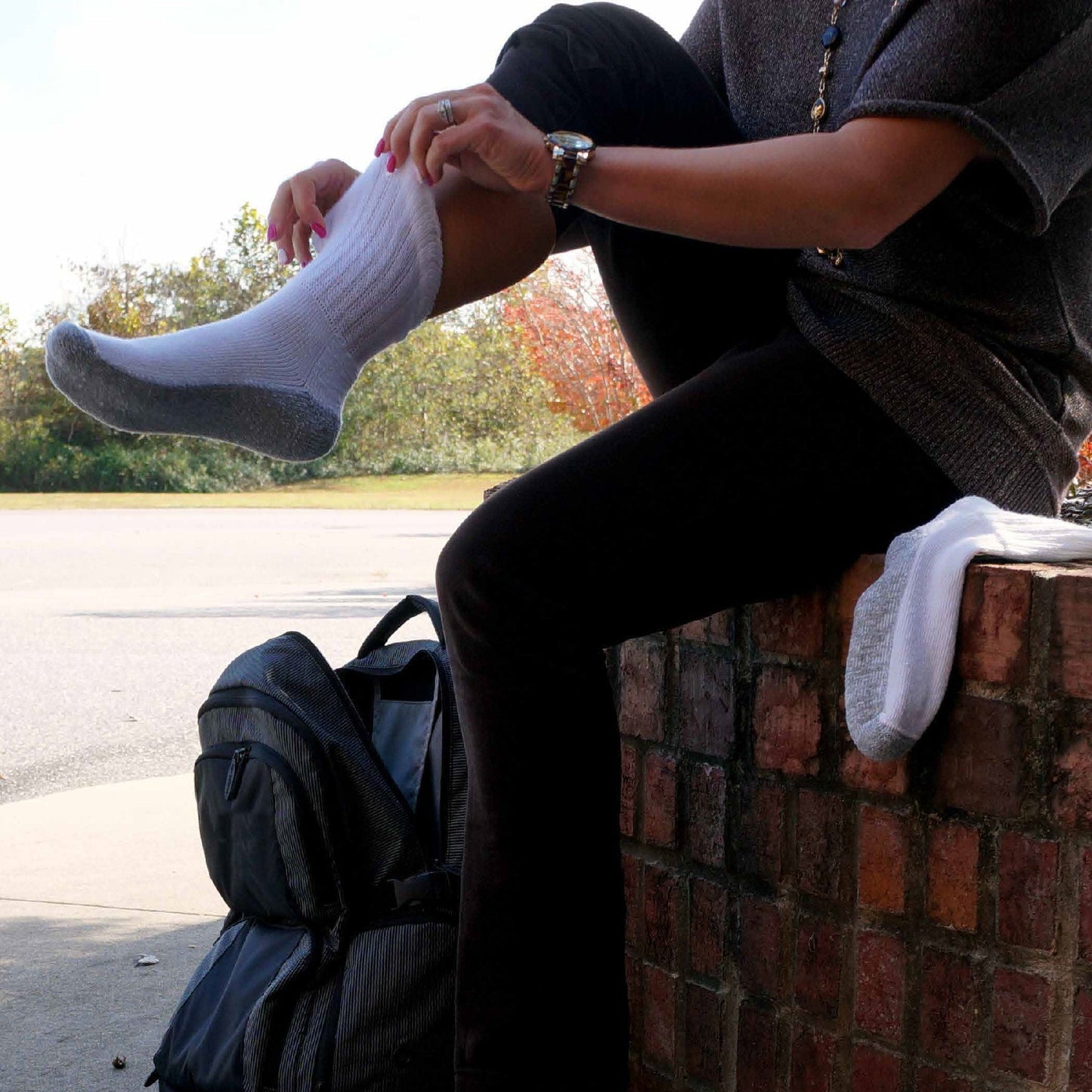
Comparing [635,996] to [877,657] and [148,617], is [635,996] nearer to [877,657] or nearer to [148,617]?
[877,657]

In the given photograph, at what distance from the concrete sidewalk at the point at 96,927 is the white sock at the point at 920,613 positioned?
123 cm

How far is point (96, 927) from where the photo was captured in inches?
100.0

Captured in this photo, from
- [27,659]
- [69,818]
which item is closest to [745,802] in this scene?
[69,818]

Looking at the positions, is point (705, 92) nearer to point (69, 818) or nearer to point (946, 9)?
point (946, 9)

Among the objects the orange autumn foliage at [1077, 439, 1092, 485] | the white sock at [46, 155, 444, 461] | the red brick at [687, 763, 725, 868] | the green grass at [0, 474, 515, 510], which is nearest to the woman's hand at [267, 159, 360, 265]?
the white sock at [46, 155, 444, 461]

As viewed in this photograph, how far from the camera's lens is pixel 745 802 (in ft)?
4.84

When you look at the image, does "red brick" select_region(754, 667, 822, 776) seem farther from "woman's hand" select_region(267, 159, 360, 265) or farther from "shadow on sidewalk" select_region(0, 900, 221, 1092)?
"shadow on sidewalk" select_region(0, 900, 221, 1092)

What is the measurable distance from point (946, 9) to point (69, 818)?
2.90 meters

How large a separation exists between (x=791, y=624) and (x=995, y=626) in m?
0.26

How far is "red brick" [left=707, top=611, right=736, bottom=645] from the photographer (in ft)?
4.89

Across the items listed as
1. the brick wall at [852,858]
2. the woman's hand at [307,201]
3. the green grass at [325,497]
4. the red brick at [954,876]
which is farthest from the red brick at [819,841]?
the green grass at [325,497]

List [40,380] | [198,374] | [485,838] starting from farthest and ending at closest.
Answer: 1. [40,380]
2. [198,374]
3. [485,838]

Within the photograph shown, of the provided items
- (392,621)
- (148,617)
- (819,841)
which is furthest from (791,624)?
(148,617)

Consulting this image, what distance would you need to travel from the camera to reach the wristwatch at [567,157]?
4.19 ft
